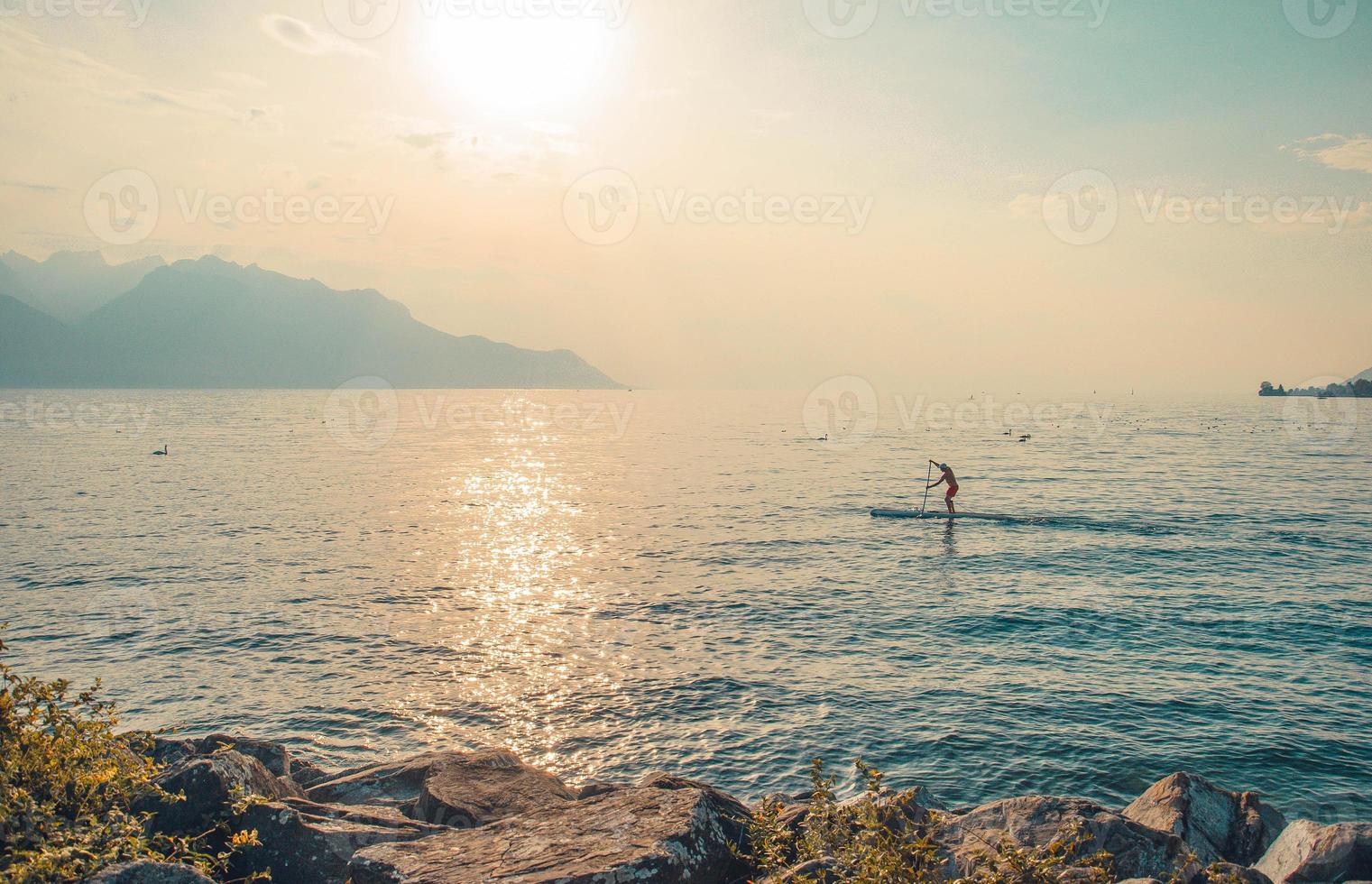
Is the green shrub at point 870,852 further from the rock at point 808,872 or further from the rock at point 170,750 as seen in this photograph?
the rock at point 170,750

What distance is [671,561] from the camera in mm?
36719

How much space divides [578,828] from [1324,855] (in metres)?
9.59

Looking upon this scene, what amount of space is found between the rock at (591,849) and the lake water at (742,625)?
7153 millimetres

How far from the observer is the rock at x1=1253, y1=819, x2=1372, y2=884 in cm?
999

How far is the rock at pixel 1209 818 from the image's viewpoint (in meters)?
11.9

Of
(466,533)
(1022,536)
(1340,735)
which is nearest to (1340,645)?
(1340,735)

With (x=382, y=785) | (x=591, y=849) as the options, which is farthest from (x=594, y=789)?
(x=591, y=849)

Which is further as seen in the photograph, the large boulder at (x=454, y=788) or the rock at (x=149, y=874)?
the large boulder at (x=454, y=788)

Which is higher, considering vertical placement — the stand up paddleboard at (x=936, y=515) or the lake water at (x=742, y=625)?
the stand up paddleboard at (x=936, y=515)

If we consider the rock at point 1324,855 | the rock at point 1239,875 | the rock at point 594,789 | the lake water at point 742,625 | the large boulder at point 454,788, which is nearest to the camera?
the rock at point 1239,875

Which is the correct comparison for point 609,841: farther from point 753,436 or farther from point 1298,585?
point 753,436

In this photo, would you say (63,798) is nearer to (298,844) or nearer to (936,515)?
(298,844)

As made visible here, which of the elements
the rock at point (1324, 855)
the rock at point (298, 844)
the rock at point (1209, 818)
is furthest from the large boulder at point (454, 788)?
the rock at point (1324, 855)

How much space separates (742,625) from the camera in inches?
1030
